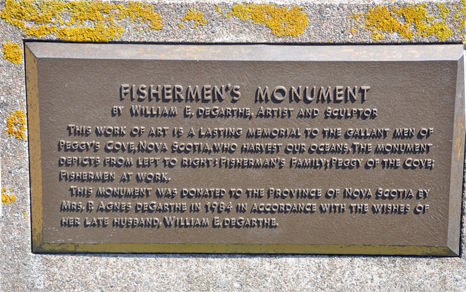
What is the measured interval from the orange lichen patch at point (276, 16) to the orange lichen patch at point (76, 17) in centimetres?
59

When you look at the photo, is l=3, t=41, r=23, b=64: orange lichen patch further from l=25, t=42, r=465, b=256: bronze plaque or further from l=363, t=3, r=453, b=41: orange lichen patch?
l=363, t=3, r=453, b=41: orange lichen patch

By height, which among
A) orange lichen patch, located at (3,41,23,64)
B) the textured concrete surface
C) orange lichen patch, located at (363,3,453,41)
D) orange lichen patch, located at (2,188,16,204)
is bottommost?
the textured concrete surface

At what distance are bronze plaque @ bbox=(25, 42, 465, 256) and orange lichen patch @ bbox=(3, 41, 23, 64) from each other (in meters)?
0.09

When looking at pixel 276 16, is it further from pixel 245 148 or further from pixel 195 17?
pixel 245 148

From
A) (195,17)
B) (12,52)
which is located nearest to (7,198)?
(12,52)

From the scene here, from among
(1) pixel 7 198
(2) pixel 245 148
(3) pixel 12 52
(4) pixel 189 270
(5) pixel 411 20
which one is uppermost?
(5) pixel 411 20

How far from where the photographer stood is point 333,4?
1.95 metres

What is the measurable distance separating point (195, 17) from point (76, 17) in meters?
0.85

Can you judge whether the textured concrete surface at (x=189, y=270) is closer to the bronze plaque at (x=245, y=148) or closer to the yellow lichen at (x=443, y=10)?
the bronze plaque at (x=245, y=148)

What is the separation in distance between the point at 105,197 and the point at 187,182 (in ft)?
2.00

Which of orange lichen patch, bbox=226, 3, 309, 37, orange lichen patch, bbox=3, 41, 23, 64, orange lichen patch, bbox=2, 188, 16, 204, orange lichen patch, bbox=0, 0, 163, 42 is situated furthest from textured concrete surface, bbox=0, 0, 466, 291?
orange lichen patch, bbox=226, 3, 309, 37

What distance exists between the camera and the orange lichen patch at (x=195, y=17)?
1953 millimetres

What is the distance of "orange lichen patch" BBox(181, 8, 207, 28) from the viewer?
6.41 ft

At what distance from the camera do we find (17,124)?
6.55 ft
